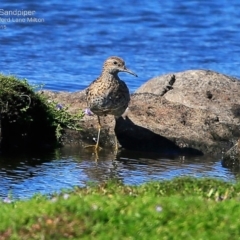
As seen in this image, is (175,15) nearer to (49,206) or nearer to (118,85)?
(118,85)

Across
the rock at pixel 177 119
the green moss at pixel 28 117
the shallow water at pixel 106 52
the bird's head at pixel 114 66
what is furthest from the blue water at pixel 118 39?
the green moss at pixel 28 117

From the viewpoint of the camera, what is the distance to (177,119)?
12328mm

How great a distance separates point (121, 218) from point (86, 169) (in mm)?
4118

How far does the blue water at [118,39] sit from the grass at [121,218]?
28.6 ft

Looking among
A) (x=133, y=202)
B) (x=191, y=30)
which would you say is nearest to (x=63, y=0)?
(x=191, y=30)

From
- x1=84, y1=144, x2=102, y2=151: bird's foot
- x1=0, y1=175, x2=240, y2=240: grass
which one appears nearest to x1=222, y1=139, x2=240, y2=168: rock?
x1=84, y1=144, x2=102, y2=151: bird's foot

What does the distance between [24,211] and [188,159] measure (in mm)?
5076

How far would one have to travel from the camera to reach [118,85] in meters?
12.3

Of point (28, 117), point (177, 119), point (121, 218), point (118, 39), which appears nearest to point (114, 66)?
point (177, 119)

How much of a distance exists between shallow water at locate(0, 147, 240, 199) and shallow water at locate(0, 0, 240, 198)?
0.01 meters

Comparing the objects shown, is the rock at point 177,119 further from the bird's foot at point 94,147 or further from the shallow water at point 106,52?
the shallow water at point 106,52

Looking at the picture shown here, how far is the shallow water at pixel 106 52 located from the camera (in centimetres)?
1055

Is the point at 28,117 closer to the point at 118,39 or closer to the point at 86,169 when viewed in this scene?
the point at 86,169

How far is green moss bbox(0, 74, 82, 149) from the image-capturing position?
446 inches
